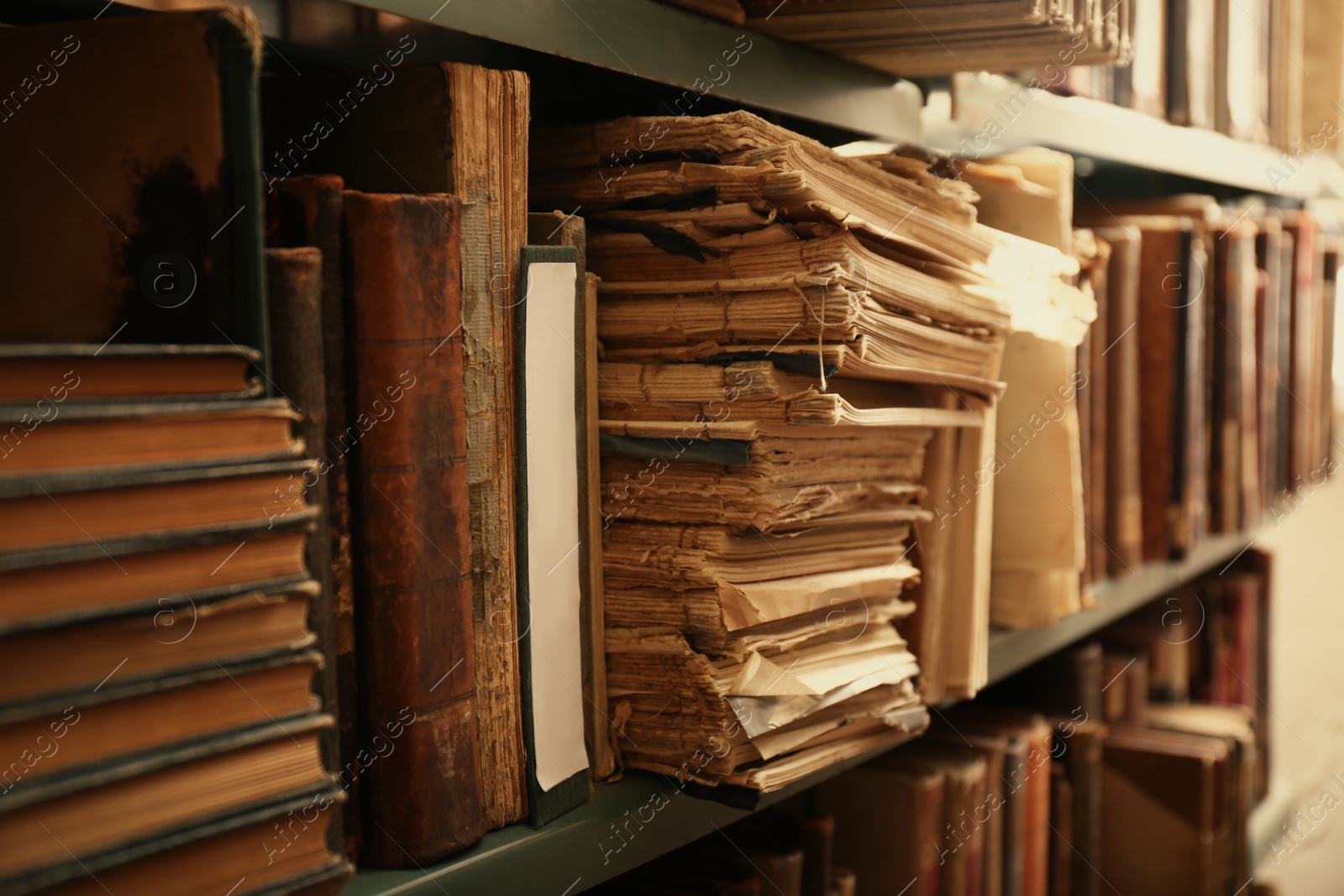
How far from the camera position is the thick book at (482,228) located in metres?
0.58

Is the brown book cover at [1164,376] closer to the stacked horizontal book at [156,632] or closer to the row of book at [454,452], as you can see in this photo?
the row of book at [454,452]

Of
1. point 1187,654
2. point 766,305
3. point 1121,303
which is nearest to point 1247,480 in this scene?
point 1187,654

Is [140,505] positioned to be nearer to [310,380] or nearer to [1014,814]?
[310,380]

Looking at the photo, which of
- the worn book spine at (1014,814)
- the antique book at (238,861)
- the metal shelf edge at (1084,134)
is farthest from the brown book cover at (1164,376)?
the antique book at (238,861)

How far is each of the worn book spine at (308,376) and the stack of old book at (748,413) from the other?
252 millimetres

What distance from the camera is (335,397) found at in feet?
1.75

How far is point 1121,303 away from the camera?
1257 mm

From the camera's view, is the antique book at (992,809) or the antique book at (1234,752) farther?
the antique book at (1234,752)

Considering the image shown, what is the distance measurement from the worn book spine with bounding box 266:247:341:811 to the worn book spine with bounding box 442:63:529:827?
10 cm

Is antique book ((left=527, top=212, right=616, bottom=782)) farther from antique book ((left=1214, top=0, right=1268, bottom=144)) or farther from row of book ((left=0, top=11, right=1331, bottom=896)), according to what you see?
antique book ((left=1214, top=0, right=1268, bottom=144))

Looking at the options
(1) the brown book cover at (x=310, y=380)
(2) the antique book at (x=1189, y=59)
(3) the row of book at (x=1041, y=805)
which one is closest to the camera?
(1) the brown book cover at (x=310, y=380)

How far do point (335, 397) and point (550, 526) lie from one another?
161 millimetres

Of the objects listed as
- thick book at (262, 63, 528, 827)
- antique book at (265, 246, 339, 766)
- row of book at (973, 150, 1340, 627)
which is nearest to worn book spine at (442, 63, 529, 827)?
thick book at (262, 63, 528, 827)

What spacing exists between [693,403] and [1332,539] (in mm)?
3294
